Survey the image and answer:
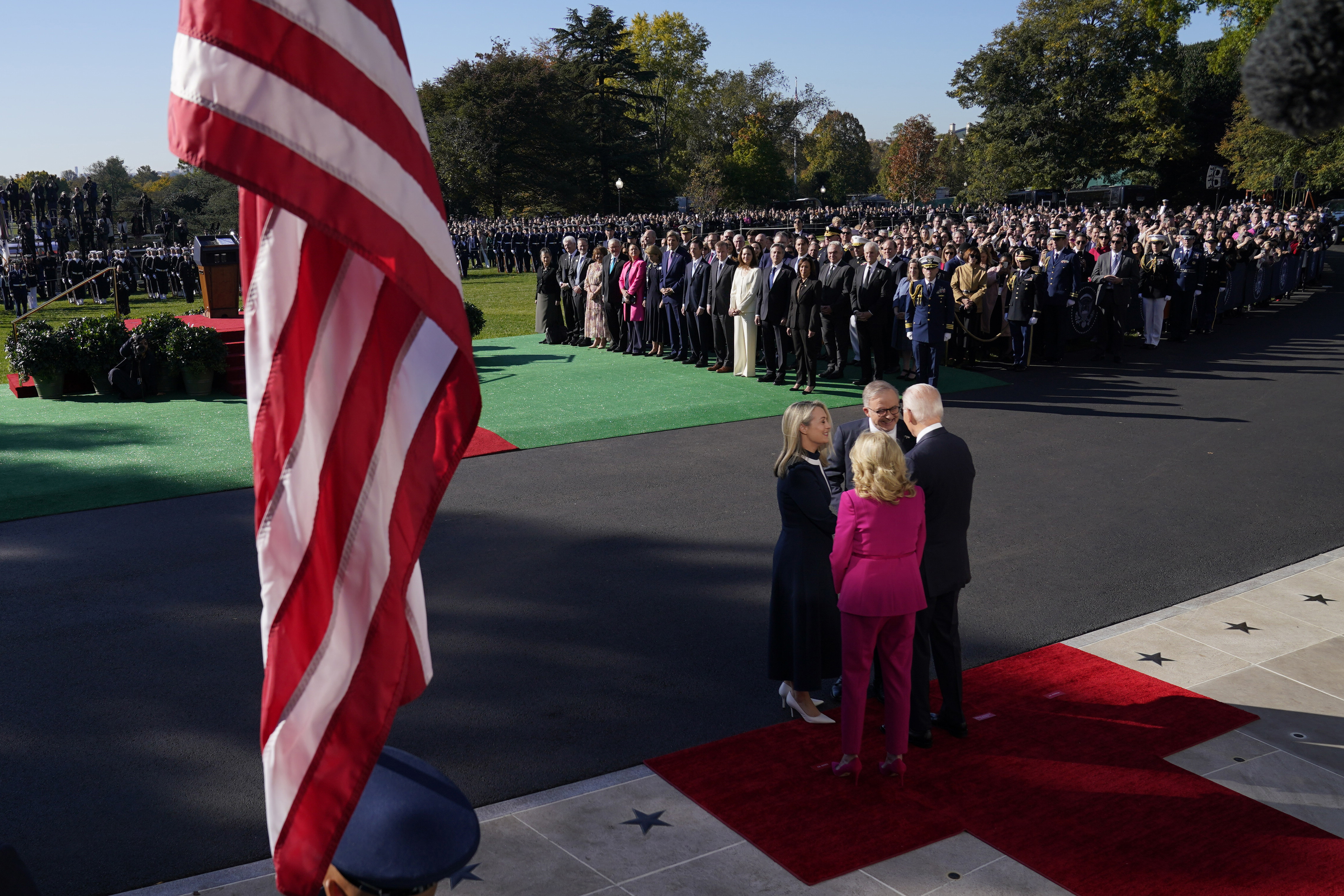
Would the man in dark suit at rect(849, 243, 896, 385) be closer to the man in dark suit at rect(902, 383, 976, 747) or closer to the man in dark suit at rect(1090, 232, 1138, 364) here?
the man in dark suit at rect(1090, 232, 1138, 364)

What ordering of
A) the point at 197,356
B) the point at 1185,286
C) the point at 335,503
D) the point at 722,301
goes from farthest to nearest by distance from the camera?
the point at 1185,286 < the point at 722,301 < the point at 197,356 < the point at 335,503

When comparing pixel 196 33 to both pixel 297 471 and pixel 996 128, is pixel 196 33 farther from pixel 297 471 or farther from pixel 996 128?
pixel 996 128

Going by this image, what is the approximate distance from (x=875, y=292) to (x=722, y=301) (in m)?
2.63

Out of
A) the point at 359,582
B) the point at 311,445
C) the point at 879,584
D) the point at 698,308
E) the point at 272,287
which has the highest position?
the point at 272,287

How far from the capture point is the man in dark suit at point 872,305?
52.2 feet

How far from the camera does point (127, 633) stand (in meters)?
7.26

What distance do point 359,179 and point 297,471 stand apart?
0.71 meters

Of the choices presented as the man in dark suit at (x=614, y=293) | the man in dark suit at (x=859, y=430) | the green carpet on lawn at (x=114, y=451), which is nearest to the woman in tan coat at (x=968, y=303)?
the man in dark suit at (x=614, y=293)

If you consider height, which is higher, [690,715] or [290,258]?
[290,258]

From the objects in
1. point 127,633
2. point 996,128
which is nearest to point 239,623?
point 127,633

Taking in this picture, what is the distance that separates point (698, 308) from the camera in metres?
17.9

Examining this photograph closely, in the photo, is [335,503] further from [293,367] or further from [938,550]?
[938,550]

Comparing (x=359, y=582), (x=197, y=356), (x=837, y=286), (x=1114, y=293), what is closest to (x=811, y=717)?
(x=359, y=582)

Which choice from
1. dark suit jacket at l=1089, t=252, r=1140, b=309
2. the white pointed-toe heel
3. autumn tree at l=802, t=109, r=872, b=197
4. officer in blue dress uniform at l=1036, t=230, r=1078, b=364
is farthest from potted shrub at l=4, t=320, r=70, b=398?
autumn tree at l=802, t=109, r=872, b=197
